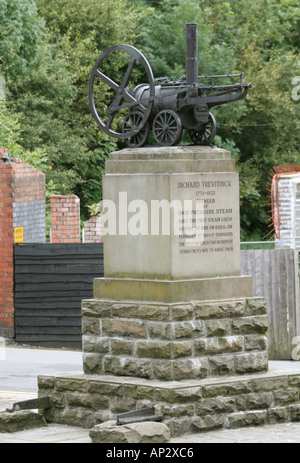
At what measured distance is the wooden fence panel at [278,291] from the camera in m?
16.3

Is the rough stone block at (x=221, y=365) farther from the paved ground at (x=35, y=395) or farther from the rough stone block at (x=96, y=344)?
the rough stone block at (x=96, y=344)

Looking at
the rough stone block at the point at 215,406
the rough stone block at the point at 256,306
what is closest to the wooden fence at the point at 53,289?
the rough stone block at the point at 256,306

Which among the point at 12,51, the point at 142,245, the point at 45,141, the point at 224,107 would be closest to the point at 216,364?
the point at 142,245

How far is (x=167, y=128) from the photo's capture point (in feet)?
33.1

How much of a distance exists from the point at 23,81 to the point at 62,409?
2182cm

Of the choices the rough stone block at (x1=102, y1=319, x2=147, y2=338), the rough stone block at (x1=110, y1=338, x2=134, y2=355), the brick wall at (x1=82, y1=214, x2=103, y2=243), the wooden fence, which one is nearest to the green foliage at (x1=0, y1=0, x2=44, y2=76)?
the brick wall at (x1=82, y1=214, x2=103, y2=243)

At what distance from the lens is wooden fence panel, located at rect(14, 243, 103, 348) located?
18.0 metres

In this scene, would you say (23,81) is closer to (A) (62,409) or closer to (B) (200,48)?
(B) (200,48)

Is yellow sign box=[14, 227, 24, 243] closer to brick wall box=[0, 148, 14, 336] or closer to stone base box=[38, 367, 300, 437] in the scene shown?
brick wall box=[0, 148, 14, 336]

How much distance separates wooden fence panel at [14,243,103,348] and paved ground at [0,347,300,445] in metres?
0.49

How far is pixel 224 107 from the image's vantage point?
3616 centimetres

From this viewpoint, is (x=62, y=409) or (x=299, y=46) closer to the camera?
(x=62, y=409)

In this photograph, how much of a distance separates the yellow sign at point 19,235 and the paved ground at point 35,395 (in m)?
2.00

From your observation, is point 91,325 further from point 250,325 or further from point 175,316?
point 250,325
